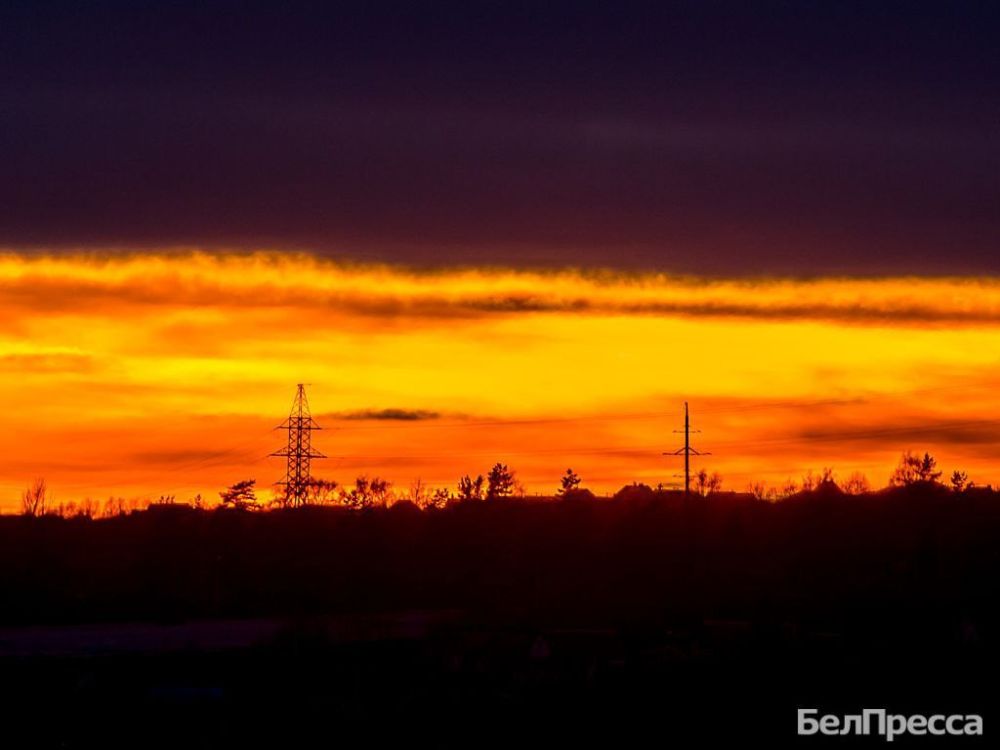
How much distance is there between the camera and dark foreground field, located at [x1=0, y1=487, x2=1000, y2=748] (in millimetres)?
30922

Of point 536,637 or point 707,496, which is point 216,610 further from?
point 707,496

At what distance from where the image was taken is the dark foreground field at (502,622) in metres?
30.9

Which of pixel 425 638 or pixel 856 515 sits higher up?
pixel 856 515

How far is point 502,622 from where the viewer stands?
52.5m

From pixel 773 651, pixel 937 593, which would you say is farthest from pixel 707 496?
pixel 773 651

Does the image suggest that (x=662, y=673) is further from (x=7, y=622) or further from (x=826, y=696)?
(x=7, y=622)

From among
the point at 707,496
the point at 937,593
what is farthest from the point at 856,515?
the point at 937,593

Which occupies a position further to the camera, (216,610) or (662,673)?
(216,610)

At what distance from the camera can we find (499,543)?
272ft

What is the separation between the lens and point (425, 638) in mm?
43688

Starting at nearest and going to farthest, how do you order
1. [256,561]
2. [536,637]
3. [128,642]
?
[536,637] < [128,642] < [256,561]

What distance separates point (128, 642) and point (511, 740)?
2366cm

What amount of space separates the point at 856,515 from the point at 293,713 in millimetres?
63301

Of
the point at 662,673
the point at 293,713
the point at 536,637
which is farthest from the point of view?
the point at 536,637
